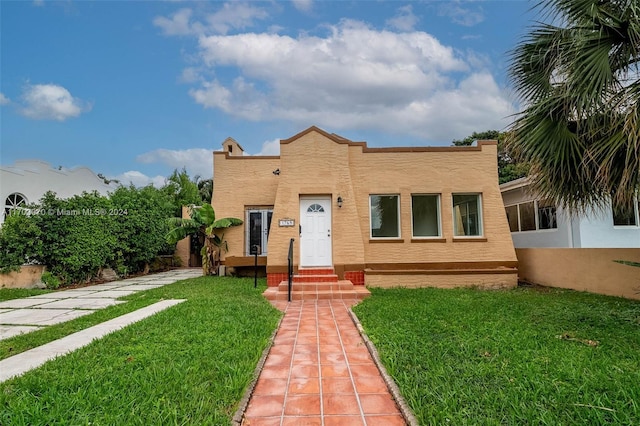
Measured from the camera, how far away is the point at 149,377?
313cm

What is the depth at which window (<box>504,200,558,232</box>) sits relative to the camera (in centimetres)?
1160

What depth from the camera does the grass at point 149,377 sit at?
2494 millimetres

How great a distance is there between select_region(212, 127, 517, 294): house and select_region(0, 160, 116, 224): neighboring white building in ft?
40.0

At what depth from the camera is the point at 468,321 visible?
17.7ft

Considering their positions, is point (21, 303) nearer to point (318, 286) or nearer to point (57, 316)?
point (57, 316)

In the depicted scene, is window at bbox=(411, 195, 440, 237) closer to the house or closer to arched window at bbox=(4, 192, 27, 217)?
the house

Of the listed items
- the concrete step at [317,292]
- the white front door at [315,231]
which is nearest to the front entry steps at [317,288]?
the concrete step at [317,292]

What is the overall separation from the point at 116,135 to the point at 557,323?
16.8 metres

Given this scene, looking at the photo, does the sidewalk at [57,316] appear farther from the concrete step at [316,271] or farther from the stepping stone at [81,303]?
the concrete step at [316,271]

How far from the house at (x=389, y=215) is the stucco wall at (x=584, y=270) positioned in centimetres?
102

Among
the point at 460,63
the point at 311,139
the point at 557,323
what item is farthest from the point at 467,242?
the point at 460,63

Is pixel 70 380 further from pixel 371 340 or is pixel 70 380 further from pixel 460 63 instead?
pixel 460 63

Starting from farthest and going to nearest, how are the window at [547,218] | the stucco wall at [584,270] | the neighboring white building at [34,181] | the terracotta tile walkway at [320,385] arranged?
1. the neighboring white building at [34,181]
2. the window at [547,218]
3. the stucco wall at [584,270]
4. the terracotta tile walkway at [320,385]

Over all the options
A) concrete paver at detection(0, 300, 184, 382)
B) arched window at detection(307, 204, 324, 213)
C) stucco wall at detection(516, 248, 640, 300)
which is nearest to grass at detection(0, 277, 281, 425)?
concrete paver at detection(0, 300, 184, 382)
